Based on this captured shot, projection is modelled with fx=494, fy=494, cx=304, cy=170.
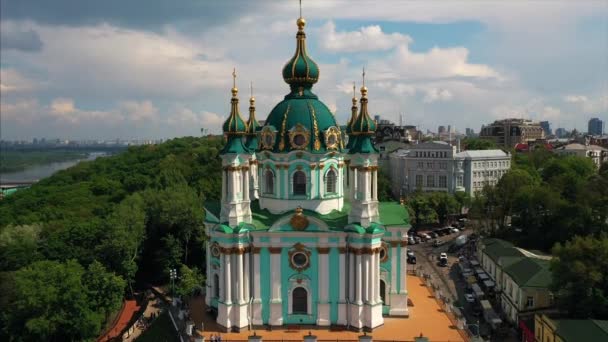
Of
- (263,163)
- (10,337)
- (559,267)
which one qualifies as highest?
(263,163)

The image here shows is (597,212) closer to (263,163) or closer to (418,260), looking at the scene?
(418,260)

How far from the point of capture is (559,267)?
23219mm

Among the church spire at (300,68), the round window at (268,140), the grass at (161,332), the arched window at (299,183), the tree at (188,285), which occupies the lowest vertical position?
the grass at (161,332)

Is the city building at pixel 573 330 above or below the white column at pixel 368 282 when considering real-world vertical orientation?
below

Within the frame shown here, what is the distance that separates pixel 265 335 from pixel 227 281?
2.69 m

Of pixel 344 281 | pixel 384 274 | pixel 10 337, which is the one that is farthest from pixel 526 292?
pixel 10 337

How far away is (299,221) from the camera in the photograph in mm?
20328

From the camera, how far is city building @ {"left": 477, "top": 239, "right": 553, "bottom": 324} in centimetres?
2483

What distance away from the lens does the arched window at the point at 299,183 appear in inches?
854

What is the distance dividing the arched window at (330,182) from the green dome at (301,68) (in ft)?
14.0

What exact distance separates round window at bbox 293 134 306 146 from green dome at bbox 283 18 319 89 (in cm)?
294

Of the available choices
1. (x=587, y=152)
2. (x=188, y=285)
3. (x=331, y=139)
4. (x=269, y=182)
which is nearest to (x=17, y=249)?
(x=188, y=285)

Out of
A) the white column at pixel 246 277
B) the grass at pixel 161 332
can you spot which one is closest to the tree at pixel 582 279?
the white column at pixel 246 277

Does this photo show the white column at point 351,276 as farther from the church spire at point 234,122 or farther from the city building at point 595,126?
the city building at point 595,126
